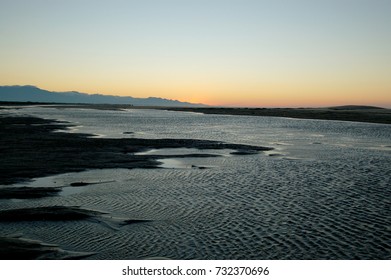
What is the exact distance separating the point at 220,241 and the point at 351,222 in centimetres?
532

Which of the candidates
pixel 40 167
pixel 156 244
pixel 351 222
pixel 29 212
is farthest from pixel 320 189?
pixel 40 167

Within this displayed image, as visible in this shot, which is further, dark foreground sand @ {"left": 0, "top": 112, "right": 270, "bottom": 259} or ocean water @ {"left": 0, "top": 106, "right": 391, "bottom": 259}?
ocean water @ {"left": 0, "top": 106, "right": 391, "bottom": 259}

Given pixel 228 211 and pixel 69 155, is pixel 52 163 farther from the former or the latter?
pixel 228 211

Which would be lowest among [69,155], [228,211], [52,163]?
[228,211]

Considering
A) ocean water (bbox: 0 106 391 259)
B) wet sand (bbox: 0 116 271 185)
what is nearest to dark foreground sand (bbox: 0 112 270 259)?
wet sand (bbox: 0 116 271 185)

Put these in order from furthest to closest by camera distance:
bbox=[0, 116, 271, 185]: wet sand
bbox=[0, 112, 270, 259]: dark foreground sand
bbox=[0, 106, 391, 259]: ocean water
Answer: bbox=[0, 116, 271, 185]: wet sand → bbox=[0, 106, 391, 259]: ocean water → bbox=[0, 112, 270, 259]: dark foreground sand

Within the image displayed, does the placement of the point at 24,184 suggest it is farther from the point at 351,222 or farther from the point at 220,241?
the point at 351,222

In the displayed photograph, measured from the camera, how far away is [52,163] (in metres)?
26.9

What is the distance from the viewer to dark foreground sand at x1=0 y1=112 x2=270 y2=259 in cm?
1157

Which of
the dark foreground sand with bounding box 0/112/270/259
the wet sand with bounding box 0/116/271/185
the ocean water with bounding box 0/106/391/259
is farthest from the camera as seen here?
the wet sand with bounding box 0/116/271/185

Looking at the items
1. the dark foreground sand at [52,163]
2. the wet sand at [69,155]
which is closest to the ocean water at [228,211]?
the dark foreground sand at [52,163]

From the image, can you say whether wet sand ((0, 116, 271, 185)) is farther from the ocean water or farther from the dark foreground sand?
the ocean water

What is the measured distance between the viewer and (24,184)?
66.6 feet

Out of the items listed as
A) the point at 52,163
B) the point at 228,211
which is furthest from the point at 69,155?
the point at 228,211
